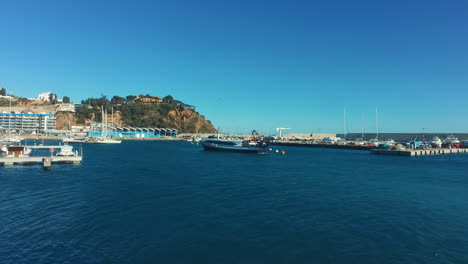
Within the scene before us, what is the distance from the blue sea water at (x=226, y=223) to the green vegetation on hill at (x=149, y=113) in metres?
142

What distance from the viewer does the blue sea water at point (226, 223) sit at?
9328 mm

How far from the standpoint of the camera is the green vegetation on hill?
154m

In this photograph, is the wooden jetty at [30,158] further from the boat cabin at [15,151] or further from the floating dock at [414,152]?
the floating dock at [414,152]

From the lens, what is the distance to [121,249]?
945 centimetres

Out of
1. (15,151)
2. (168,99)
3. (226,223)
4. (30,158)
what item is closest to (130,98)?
(168,99)

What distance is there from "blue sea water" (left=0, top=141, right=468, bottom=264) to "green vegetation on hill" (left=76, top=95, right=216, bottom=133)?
465 feet

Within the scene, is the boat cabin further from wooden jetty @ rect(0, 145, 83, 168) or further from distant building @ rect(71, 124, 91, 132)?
distant building @ rect(71, 124, 91, 132)

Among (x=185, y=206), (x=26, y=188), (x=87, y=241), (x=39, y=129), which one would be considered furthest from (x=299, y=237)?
(x=39, y=129)

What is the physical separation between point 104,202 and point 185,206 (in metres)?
4.98

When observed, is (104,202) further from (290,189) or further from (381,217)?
(381,217)

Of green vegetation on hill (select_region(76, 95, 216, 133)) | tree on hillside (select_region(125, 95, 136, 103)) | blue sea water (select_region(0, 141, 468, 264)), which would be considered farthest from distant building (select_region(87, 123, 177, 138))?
blue sea water (select_region(0, 141, 468, 264))

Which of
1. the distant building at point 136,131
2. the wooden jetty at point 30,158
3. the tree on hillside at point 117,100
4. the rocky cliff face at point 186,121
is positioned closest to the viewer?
the wooden jetty at point 30,158

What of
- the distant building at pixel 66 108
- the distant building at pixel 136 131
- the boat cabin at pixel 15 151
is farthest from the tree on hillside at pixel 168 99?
the boat cabin at pixel 15 151

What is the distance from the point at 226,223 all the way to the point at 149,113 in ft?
521
